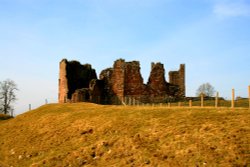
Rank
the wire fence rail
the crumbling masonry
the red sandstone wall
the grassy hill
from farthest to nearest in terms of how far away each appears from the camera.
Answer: the red sandstone wall
the crumbling masonry
the wire fence rail
the grassy hill

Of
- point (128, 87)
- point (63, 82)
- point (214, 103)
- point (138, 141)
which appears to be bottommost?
point (138, 141)

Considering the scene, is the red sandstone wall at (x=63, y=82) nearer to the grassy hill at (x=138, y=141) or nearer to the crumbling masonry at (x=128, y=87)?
the crumbling masonry at (x=128, y=87)

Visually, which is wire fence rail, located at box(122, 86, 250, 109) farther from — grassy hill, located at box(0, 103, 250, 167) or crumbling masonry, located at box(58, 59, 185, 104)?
grassy hill, located at box(0, 103, 250, 167)

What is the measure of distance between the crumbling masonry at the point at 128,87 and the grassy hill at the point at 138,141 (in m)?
22.0

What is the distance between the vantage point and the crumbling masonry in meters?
54.7

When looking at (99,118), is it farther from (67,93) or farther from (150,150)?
(67,93)

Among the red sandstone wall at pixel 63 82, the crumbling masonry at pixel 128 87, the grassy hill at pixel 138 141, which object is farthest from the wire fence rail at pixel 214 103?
the red sandstone wall at pixel 63 82

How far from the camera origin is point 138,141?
870 inches

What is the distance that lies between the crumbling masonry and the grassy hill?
72.0 ft

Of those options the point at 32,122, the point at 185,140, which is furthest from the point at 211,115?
the point at 32,122

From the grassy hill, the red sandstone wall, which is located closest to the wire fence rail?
the grassy hill

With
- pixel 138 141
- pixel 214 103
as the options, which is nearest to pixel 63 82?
pixel 214 103

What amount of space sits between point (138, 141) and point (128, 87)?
32982mm

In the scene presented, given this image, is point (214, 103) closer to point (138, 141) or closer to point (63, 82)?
point (138, 141)
